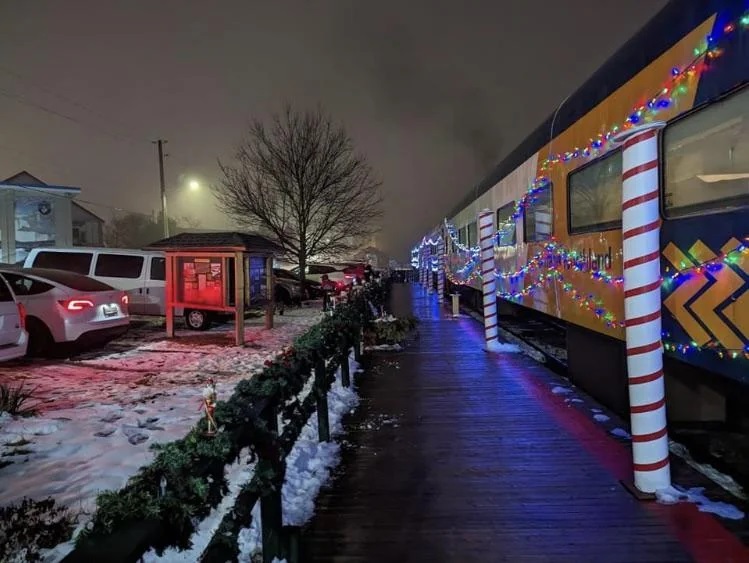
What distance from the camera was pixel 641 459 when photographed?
12.3ft

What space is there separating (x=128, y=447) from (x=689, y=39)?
213 inches

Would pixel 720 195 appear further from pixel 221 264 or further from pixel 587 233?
pixel 221 264

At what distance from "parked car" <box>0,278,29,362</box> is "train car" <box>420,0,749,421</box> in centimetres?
649

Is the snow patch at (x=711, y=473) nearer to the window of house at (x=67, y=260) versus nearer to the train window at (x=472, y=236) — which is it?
the train window at (x=472, y=236)

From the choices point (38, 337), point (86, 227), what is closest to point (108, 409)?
point (38, 337)

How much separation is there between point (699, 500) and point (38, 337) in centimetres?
904

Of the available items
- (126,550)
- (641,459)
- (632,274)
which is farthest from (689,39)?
(126,550)

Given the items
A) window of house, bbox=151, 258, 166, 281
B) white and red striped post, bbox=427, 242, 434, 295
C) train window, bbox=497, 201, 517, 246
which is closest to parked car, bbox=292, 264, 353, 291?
white and red striped post, bbox=427, 242, 434, 295

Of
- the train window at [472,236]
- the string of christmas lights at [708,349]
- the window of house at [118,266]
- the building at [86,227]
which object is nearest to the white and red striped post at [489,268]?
the string of christmas lights at [708,349]

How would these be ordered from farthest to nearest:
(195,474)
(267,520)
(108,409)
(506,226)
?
(506,226) → (108,409) → (267,520) → (195,474)

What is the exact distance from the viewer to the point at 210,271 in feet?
37.2

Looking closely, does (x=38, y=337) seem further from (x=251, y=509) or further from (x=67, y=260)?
(x=251, y=509)

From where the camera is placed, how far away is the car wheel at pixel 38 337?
29.0 ft

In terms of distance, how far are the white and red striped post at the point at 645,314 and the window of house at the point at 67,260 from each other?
1308 cm
